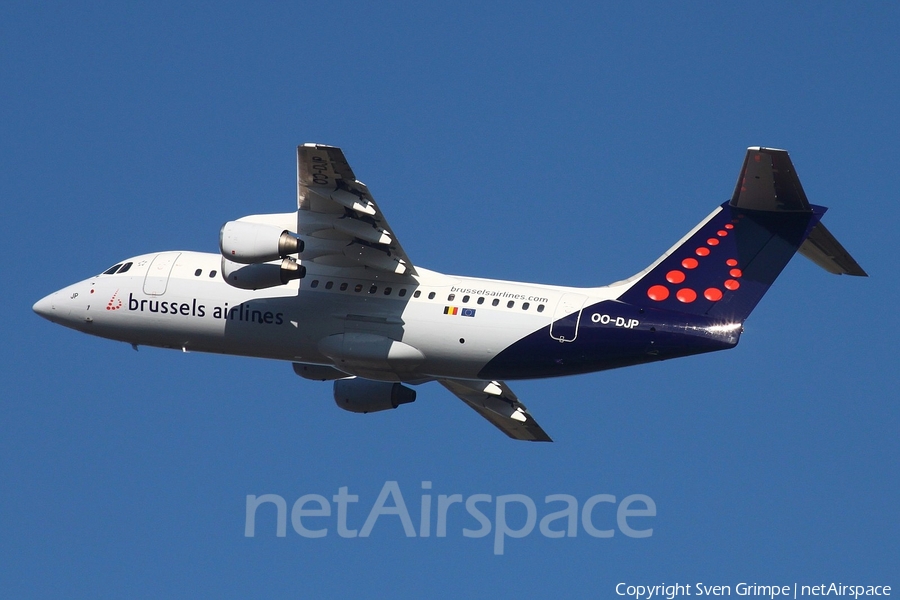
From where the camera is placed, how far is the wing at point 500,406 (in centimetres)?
2591

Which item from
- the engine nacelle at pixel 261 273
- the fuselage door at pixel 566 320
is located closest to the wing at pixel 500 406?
the fuselage door at pixel 566 320

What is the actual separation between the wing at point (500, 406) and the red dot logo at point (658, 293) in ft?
12.7

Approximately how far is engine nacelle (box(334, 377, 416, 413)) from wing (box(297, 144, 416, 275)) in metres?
2.88

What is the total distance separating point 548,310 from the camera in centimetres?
2277

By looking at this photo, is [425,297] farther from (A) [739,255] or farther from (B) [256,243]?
(A) [739,255]

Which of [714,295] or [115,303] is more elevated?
[115,303]

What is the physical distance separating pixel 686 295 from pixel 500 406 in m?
5.21

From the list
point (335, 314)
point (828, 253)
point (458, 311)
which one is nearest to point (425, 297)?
point (458, 311)

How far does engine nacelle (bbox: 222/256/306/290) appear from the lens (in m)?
22.9

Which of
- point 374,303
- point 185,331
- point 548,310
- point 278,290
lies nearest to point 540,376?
point 548,310

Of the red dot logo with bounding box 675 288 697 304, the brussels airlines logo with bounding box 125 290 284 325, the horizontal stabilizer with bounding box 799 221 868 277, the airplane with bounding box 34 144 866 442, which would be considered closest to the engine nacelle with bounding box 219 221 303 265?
the airplane with bounding box 34 144 866 442

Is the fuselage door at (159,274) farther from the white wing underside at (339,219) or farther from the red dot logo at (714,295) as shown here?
the red dot logo at (714,295)

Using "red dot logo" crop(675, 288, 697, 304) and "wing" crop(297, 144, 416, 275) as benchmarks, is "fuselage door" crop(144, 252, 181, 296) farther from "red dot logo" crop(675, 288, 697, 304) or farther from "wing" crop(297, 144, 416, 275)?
"red dot logo" crop(675, 288, 697, 304)

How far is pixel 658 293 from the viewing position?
73.9 ft
